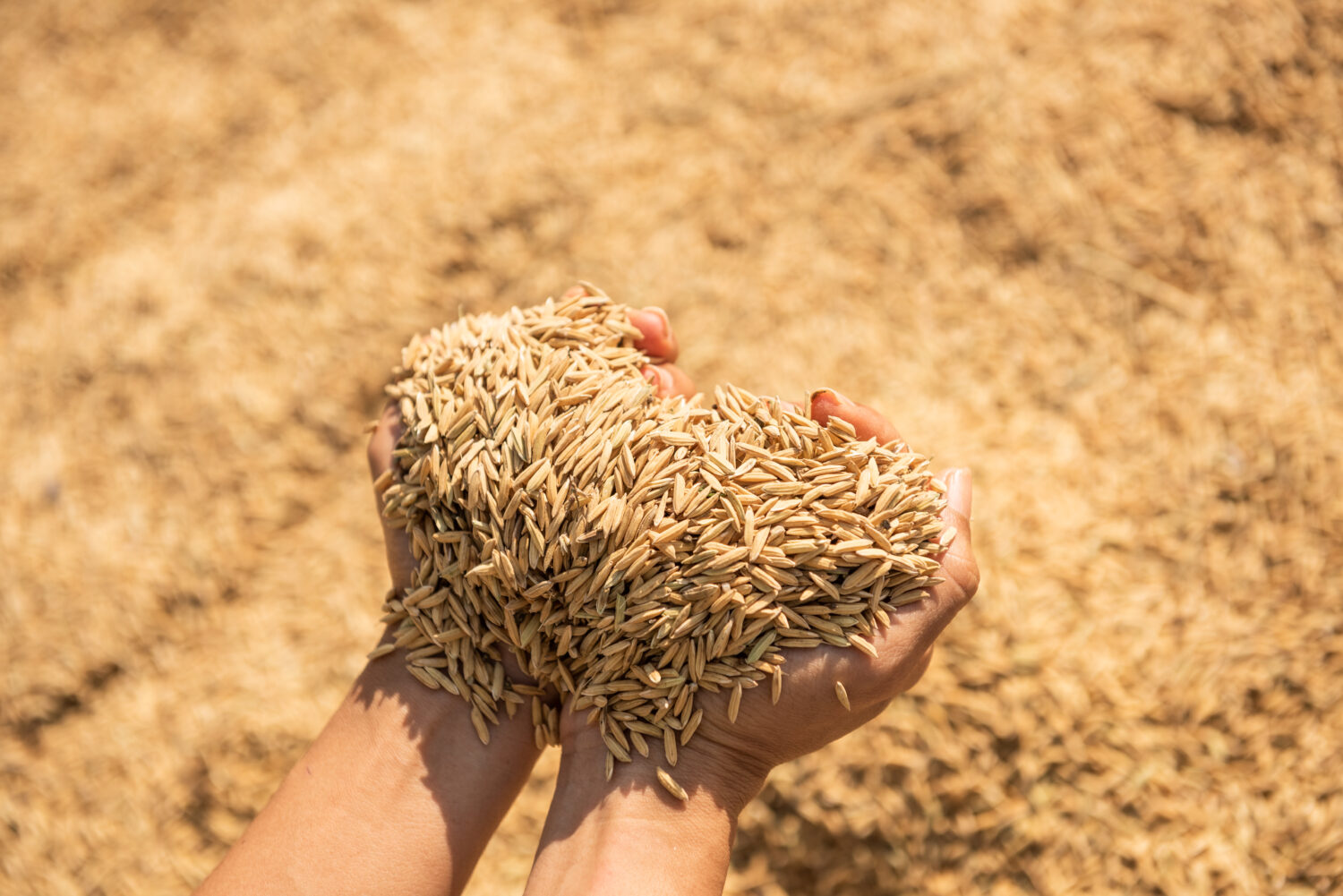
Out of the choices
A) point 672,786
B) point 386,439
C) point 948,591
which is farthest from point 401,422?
point 948,591

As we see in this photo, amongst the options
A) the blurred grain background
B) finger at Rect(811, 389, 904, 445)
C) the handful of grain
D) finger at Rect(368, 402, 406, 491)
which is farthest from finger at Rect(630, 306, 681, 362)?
the blurred grain background

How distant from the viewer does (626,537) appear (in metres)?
1.44

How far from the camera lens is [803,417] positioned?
1.55 meters

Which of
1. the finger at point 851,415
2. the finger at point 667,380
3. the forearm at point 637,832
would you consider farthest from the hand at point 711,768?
the finger at point 667,380

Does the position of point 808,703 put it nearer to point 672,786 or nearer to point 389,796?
point 672,786

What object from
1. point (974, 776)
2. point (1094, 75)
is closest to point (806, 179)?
point (1094, 75)

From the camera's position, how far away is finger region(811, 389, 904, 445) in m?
1.56

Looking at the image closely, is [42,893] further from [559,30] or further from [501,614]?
[559,30]

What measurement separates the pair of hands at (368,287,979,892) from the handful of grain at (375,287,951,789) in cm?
3

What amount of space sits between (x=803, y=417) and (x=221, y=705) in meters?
1.85

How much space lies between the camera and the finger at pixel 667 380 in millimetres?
1719

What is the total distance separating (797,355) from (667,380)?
0.89m

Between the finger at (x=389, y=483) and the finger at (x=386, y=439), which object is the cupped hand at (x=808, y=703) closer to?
the finger at (x=389, y=483)

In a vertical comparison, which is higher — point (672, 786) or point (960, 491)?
point (960, 491)
